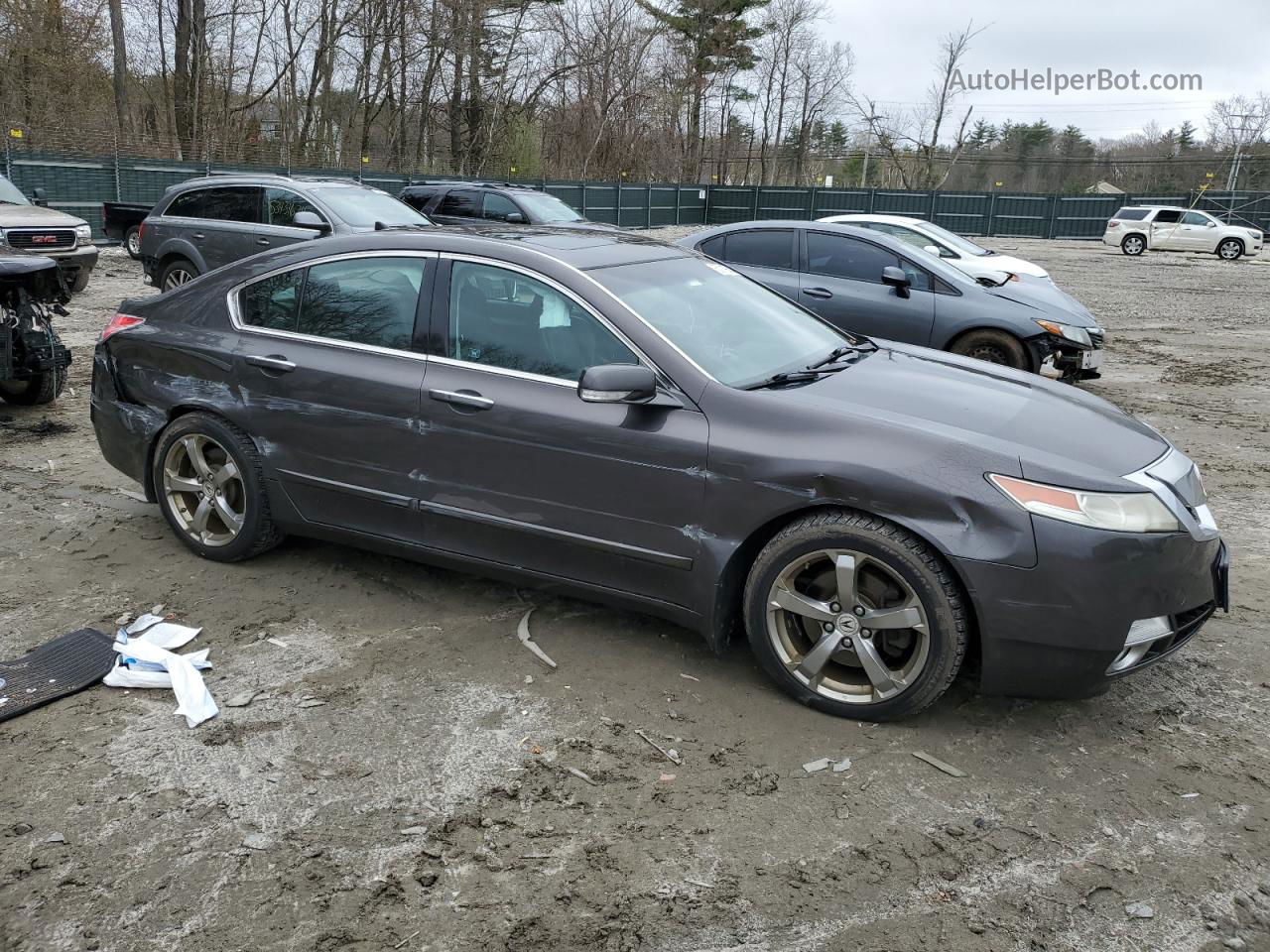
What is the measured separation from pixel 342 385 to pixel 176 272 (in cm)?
918

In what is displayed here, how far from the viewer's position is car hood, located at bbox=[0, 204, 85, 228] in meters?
12.8

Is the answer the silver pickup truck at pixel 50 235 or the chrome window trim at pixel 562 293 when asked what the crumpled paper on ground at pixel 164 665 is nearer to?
the chrome window trim at pixel 562 293

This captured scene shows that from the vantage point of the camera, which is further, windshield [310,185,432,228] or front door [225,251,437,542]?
windshield [310,185,432,228]

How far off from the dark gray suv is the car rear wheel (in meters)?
27.5

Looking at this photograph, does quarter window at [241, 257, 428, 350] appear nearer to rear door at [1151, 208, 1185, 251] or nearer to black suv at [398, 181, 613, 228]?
black suv at [398, 181, 613, 228]

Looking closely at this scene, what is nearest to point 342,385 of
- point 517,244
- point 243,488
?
point 243,488

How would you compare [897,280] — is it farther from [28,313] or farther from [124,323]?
[28,313]

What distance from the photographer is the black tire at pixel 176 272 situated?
40.1ft

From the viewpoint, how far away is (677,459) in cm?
375

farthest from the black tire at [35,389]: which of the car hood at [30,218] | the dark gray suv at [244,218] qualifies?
the car hood at [30,218]

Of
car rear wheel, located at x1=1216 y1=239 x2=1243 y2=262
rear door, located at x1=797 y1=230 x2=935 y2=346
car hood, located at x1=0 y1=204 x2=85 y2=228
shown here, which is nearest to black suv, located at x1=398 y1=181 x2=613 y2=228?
car hood, located at x1=0 y1=204 x2=85 y2=228

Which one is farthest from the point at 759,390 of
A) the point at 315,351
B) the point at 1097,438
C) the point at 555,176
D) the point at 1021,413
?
the point at 555,176

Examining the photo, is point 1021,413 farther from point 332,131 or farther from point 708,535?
point 332,131

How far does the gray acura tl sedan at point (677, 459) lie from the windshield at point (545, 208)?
10.8 m
